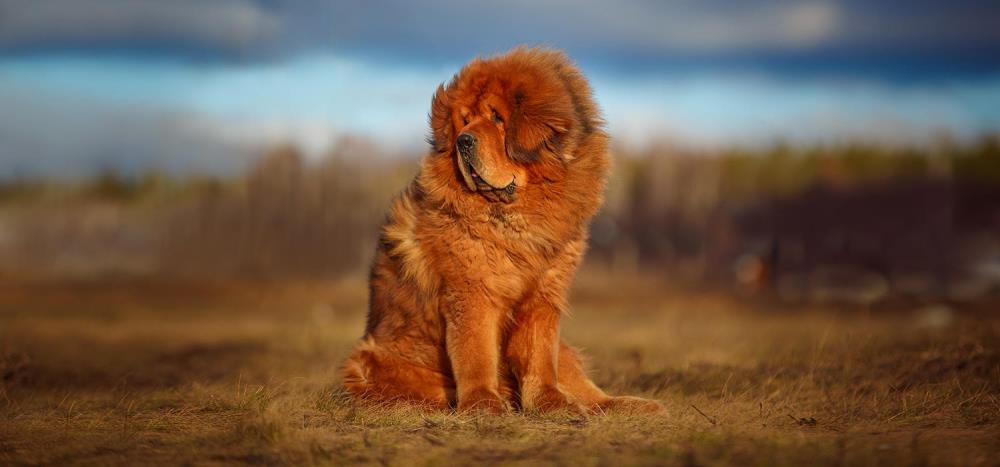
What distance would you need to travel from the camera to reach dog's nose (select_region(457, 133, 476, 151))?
5.93 meters

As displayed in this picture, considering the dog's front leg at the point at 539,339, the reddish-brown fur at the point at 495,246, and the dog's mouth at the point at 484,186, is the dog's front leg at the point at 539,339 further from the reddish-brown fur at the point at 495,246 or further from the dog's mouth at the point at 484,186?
the dog's mouth at the point at 484,186

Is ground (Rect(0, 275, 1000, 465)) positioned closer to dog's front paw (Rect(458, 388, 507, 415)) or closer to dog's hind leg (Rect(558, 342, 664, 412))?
dog's front paw (Rect(458, 388, 507, 415))

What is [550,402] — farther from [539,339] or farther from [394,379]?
[394,379]

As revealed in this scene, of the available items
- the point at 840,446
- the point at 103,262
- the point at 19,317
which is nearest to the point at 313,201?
the point at 103,262

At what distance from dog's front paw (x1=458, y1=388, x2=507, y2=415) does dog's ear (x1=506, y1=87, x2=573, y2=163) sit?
1.63 m

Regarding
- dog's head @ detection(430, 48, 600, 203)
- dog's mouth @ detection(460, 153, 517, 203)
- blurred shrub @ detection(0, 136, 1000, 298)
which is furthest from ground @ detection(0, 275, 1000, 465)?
blurred shrub @ detection(0, 136, 1000, 298)

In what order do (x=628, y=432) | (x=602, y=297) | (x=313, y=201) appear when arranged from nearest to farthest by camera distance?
(x=628, y=432)
(x=602, y=297)
(x=313, y=201)

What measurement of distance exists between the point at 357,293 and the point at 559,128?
24.0 meters

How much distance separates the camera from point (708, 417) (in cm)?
589

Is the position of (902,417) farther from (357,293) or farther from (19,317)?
(357,293)

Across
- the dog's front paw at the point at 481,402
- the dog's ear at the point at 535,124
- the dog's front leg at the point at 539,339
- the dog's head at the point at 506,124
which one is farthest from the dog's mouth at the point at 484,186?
the dog's front paw at the point at 481,402

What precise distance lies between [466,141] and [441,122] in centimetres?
58

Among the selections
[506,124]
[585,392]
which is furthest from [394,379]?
[506,124]

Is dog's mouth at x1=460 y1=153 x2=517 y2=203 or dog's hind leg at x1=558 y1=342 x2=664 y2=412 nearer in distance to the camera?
dog's mouth at x1=460 y1=153 x2=517 y2=203
